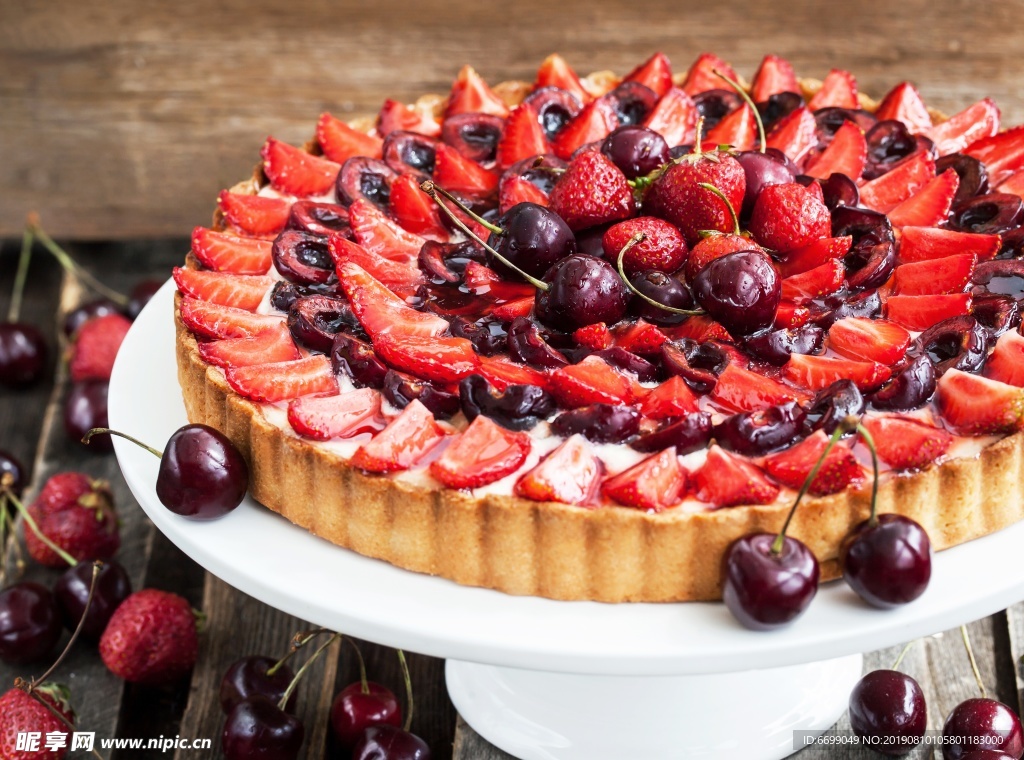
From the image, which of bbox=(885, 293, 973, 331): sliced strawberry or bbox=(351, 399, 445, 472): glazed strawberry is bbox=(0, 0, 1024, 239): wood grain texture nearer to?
bbox=(885, 293, 973, 331): sliced strawberry

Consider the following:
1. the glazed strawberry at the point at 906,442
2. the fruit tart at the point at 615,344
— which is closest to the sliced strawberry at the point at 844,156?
the fruit tart at the point at 615,344

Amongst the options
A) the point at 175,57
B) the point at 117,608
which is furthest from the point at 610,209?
the point at 175,57

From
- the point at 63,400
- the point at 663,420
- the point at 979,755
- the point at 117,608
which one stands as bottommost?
the point at 979,755

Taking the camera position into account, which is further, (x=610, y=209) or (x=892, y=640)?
(x=610, y=209)

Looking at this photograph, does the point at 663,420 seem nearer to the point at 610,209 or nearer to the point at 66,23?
the point at 610,209

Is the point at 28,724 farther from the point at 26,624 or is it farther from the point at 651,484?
the point at 651,484

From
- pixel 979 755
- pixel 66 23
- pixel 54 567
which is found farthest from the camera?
pixel 66 23

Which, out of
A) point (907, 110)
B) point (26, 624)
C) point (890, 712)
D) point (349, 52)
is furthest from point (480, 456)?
point (349, 52)
